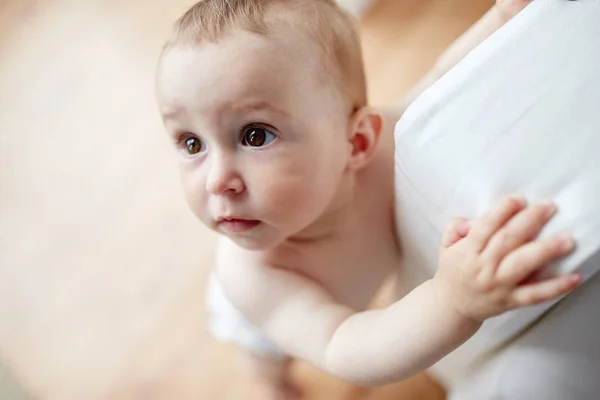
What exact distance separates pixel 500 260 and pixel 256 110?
0.78ft

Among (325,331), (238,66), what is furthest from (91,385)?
(238,66)

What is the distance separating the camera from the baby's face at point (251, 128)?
51cm

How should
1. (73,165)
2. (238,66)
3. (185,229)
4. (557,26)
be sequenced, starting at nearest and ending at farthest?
(557,26) → (238,66) → (185,229) → (73,165)

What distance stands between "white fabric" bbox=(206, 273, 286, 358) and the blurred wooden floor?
190 mm

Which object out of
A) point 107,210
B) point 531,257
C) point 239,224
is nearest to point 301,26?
point 239,224

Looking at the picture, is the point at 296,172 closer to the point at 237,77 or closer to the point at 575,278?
the point at 237,77

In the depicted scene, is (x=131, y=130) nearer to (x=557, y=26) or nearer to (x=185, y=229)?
(x=185, y=229)

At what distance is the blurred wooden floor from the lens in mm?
1021

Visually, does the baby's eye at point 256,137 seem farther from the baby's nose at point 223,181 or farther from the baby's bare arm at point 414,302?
the baby's bare arm at point 414,302

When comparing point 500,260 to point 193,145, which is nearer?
point 500,260

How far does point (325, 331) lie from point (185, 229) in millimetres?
594

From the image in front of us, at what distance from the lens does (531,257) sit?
1.23 ft

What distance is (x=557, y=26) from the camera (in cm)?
38

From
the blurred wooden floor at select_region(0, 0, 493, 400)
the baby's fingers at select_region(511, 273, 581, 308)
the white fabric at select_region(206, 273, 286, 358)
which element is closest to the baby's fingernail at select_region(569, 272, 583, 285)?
the baby's fingers at select_region(511, 273, 581, 308)
